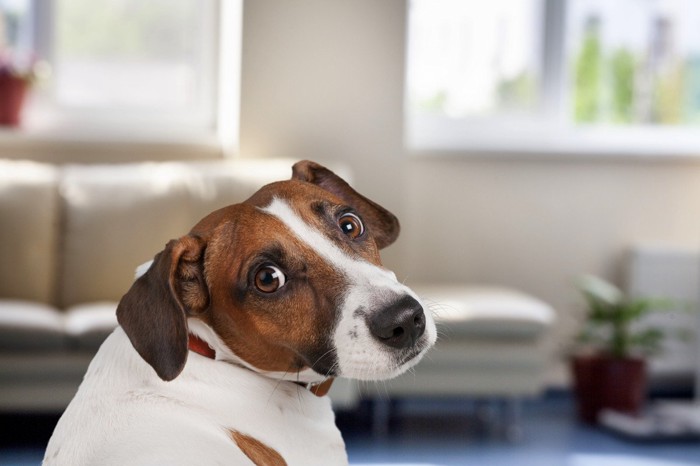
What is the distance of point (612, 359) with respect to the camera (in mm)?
4445

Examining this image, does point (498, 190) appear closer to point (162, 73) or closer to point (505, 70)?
point (505, 70)

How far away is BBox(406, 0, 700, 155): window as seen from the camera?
5117 millimetres

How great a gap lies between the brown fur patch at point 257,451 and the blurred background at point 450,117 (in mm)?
3634

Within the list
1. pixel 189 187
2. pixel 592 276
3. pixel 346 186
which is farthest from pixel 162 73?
pixel 346 186

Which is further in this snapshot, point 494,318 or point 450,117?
point 450,117

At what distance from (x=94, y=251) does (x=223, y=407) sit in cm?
339

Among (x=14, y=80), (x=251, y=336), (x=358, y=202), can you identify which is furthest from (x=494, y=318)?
(x=251, y=336)

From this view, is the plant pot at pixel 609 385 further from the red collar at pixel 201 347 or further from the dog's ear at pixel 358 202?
the red collar at pixel 201 347

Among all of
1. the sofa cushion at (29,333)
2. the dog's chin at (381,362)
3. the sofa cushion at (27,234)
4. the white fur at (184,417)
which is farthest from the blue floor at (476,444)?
the dog's chin at (381,362)

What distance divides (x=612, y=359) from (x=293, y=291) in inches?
146

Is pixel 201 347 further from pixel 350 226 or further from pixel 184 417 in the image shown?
pixel 350 226

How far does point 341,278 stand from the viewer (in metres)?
0.98

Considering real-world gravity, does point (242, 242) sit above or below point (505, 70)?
below

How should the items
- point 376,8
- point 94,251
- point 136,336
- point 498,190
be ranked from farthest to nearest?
point 498,190 → point 376,8 → point 94,251 → point 136,336
